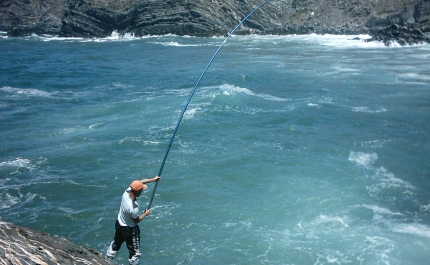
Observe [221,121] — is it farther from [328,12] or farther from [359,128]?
[328,12]

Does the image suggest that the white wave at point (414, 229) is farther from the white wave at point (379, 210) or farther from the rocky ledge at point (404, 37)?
the rocky ledge at point (404, 37)

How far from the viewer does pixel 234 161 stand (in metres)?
13.2

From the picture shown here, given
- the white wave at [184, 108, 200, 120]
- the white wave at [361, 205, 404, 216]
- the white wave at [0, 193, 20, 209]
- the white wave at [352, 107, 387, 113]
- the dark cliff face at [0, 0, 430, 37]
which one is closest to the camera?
the white wave at [361, 205, 404, 216]

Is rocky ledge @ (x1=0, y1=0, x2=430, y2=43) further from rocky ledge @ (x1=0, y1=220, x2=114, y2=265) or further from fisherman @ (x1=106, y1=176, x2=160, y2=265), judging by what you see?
rocky ledge @ (x1=0, y1=220, x2=114, y2=265)

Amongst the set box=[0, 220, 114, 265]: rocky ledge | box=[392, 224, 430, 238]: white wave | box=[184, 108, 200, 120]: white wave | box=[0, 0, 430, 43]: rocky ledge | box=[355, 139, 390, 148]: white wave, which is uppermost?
box=[0, 0, 430, 43]: rocky ledge

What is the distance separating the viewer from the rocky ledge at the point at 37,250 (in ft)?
17.4

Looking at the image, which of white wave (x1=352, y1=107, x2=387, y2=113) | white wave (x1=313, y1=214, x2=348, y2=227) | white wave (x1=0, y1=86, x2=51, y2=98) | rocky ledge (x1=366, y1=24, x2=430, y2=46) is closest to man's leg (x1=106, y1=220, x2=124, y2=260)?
white wave (x1=313, y1=214, x2=348, y2=227)

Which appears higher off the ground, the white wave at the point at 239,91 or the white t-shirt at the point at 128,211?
the white t-shirt at the point at 128,211

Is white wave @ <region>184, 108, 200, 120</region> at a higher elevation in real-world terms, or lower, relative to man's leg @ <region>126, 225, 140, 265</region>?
lower

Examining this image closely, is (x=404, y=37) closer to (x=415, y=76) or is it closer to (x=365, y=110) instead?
(x=415, y=76)

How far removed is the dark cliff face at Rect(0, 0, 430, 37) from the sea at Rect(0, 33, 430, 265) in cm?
2151

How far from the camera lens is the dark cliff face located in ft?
154

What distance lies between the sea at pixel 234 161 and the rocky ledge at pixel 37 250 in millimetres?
2931

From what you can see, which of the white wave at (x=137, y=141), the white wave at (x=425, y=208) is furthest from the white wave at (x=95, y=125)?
the white wave at (x=425, y=208)
